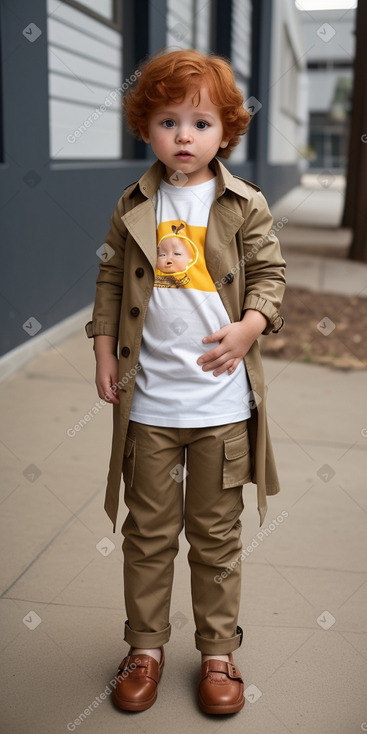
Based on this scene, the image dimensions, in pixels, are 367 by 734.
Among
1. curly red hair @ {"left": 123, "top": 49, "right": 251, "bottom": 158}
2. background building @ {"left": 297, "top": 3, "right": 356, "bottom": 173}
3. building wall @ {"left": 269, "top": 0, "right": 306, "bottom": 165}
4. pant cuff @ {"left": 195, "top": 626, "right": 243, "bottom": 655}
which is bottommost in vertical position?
background building @ {"left": 297, "top": 3, "right": 356, "bottom": 173}

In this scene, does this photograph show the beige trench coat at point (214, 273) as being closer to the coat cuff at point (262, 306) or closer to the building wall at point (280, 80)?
the coat cuff at point (262, 306)

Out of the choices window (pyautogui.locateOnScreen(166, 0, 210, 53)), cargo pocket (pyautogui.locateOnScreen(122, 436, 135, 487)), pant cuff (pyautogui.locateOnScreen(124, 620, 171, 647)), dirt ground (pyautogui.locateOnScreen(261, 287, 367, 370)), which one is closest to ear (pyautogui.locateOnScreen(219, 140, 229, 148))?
cargo pocket (pyautogui.locateOnScreen(122, 436, 135, 487))

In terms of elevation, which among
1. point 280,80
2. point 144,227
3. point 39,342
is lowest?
point 280,80

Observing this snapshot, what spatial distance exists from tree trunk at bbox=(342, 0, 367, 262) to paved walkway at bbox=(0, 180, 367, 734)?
20.3 feet

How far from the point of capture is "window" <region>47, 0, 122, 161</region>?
20.5 feet

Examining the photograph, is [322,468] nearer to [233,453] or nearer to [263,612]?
[263,612]

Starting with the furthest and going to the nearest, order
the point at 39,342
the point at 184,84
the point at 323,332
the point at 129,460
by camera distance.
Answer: the point at 323,332 → the point at 39,342 → the point at 129,460 → the point at 184,84

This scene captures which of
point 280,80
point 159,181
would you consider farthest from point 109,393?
point 280,80

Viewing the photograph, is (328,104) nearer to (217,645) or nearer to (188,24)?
(188,24)

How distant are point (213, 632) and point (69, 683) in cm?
41

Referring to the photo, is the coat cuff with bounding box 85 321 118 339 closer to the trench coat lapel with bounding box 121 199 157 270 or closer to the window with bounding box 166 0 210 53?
the trench coat lapel with bounding box 121 199 157 270

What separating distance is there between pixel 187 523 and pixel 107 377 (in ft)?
1.42

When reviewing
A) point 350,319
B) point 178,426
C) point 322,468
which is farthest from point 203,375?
point 350,319

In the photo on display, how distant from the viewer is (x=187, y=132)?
1.96 meters
